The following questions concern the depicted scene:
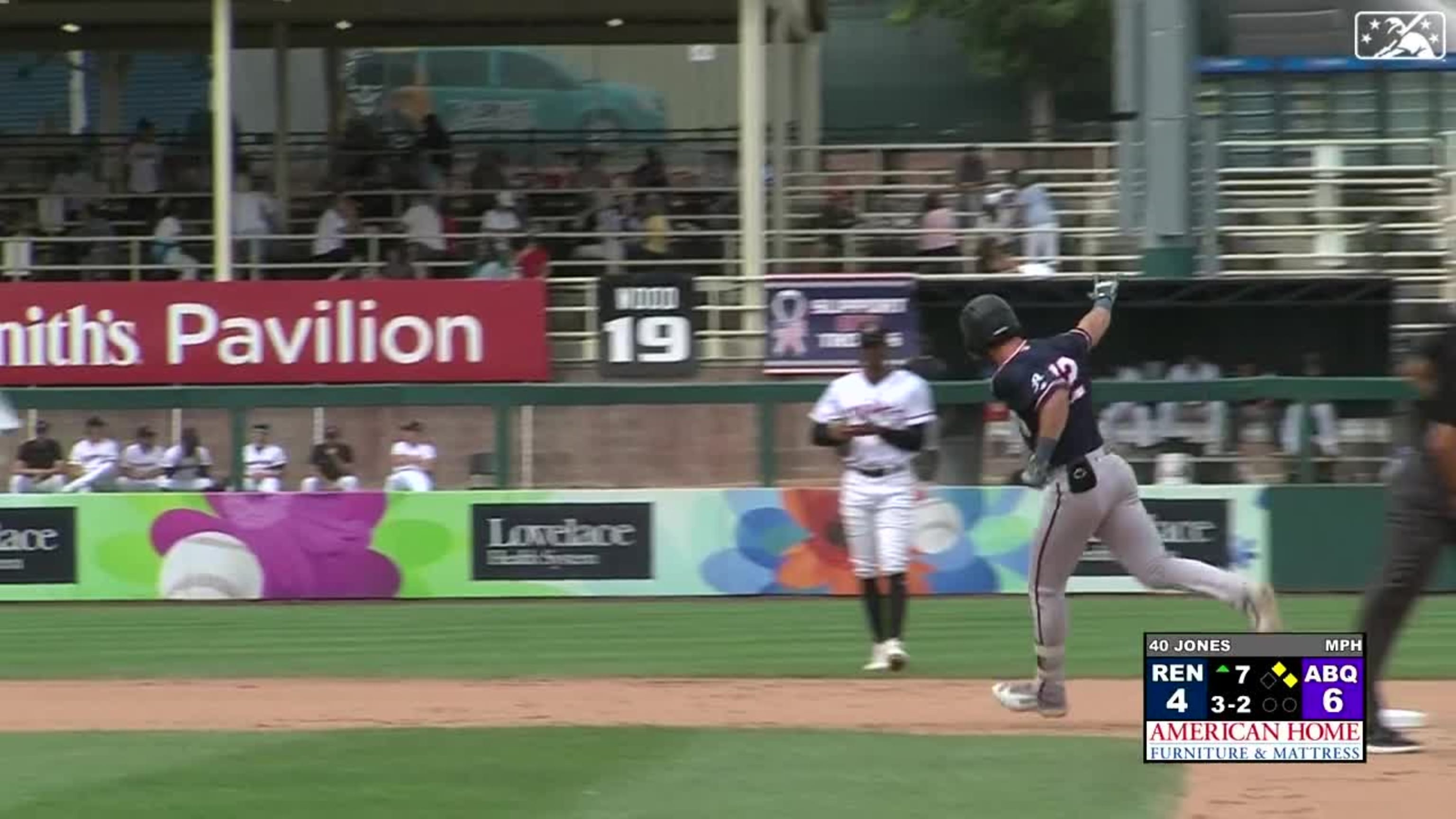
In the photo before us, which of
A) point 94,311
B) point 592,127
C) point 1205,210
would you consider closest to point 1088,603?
point 1205,210

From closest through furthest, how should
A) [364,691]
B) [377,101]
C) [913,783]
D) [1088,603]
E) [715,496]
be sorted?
[913,783] → [364,691] → [1088,603] → [715,496] → [377,101]

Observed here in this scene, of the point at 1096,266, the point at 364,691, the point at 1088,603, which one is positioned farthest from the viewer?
the point at 1096,266

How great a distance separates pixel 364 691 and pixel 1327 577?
31.2ft

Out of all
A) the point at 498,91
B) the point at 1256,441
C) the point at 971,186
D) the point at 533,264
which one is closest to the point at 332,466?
the point at 533,264

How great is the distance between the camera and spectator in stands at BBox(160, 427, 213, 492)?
789 inches

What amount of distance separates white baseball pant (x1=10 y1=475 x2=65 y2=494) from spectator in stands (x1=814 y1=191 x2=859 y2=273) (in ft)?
30.2

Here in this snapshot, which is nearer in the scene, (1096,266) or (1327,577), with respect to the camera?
(1327,577)

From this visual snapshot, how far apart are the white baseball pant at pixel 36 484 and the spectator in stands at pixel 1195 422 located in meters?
9.45

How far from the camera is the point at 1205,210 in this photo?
23.3 meters

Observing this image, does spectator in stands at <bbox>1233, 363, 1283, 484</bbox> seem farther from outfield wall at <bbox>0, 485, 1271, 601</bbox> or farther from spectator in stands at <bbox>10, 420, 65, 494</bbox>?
spectator in stands at <bbox>10, 420, 65, 494</bbox>

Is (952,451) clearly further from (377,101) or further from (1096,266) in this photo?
(377,101)

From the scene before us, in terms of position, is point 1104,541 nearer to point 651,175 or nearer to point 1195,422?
point 1195,422

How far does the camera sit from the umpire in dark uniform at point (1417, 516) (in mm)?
8477

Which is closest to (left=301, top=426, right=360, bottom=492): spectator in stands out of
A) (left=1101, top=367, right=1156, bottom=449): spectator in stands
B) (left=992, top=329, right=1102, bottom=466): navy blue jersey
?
(left=1101, top=367, right=1156, bottom=449): spectator in stands
